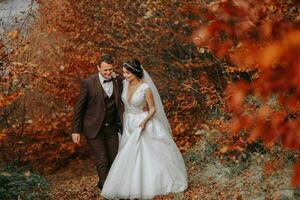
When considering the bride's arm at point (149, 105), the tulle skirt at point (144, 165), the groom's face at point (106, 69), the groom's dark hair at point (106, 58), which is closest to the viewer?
the groom's dark hair at point (106, 58)

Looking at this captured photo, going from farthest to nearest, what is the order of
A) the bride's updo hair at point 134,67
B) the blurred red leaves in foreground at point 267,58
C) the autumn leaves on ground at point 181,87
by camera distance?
the bride's updo hair at point 134,67 → the autumn leaves on ground at point 181,87 → the blurred red leaves in foreground at point 267,58

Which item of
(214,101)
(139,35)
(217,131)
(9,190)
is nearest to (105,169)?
(9,190)

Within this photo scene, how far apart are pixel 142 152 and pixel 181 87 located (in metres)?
5.24

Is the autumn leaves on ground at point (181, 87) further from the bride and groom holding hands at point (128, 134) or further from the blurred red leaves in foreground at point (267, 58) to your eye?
the bride and groom holding hands at point (128, 134)

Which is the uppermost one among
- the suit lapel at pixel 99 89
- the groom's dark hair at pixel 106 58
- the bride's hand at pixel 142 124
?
the groom's dark hair at pixel 106 58

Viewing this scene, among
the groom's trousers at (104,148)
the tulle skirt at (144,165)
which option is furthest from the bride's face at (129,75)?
the groom's trousers at (104,148)

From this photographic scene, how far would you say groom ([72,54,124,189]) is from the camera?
25.5 feet

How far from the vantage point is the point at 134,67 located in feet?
25.7

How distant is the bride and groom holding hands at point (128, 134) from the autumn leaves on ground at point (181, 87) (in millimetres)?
465

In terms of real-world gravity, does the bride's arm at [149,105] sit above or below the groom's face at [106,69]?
below

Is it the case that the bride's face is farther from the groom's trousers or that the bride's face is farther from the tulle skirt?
the groom's trousers

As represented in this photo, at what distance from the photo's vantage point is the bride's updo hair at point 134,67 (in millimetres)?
7734

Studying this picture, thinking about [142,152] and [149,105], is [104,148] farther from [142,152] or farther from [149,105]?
[149,105]

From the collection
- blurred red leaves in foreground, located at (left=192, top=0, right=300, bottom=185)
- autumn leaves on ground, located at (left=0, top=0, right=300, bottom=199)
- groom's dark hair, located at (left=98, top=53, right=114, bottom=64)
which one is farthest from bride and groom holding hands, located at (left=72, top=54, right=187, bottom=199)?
blurred red leaves in foreground, located at (left=192, top=0, right=300, bottom=185)
